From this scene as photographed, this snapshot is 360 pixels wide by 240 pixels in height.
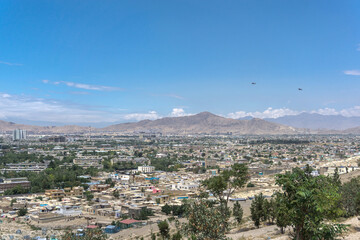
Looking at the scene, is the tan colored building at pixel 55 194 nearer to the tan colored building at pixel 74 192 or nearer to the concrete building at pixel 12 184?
the tan colored building at pixel 74 192

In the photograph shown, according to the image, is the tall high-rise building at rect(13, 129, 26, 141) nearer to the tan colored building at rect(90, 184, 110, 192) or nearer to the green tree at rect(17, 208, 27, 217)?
the tan colored building at rect(90, 184, 110, 192)

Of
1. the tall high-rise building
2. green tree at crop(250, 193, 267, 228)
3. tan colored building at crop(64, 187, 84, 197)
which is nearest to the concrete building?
tan colored building at crop(64, 187, 84, 197)

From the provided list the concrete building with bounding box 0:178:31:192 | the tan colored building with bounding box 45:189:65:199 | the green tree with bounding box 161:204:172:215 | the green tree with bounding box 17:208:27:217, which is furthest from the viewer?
the concrete building with bounding box 0:178:31:192

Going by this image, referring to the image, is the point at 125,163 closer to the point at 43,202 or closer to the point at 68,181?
the point at 68,181

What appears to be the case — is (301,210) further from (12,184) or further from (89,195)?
(12,184)

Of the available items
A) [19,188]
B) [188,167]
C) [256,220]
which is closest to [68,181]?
[19,188]

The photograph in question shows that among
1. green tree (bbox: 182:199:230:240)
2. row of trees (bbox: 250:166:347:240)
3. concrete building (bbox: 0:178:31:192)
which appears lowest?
concrete building (bbox: 0:178:31:192)

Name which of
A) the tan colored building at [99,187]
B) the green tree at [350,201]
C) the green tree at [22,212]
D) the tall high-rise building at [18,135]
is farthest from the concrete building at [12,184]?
the tall high-rise building at [18,135]

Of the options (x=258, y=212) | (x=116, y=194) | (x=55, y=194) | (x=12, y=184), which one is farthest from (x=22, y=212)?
(x=258, y=212)
